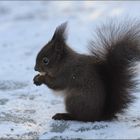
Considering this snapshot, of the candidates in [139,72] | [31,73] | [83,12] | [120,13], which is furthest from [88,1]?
[139,72]

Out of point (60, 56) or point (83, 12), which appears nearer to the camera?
point (60, 56)

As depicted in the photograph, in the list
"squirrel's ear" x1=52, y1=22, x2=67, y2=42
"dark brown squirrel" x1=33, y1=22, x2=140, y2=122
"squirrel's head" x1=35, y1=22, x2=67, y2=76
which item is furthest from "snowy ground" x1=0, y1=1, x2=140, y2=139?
"squirrel's ear" x1=52, y1=22, x2=67, y2=42

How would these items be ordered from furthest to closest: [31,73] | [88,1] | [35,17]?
[88,1], [35,17], [31,73]

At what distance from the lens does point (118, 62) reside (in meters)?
3.71

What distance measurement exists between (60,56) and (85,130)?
68cm

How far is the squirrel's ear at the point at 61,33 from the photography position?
3.91 meters

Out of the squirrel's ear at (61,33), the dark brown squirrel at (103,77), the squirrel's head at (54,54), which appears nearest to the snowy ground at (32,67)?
the dark brown squirrel at (103,77)

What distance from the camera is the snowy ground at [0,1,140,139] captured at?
354 cm

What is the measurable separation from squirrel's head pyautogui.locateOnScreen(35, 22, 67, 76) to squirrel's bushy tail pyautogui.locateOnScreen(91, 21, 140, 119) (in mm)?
273

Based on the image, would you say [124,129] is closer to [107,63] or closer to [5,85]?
[107,63]

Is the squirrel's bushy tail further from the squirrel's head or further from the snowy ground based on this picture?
the squirrel's head

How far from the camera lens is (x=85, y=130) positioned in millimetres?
3527

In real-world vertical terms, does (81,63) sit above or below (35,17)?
below

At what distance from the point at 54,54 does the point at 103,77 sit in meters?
0.44
